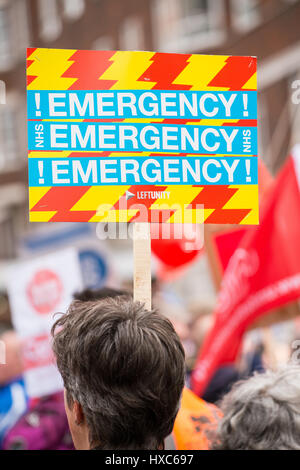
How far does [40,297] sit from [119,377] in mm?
2415

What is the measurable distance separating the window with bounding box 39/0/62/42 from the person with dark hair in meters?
20.7

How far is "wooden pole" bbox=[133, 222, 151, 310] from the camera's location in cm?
197

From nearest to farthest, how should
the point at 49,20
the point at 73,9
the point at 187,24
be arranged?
the point at 187,24, the point at 73,9, the point at 49,20

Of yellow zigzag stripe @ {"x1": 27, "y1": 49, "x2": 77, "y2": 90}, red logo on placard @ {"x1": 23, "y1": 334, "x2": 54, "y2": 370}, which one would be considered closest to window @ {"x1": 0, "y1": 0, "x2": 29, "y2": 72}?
red logo on placard @ {"x1": 23, "y1": 334, "x2": 54, "y2": 370}

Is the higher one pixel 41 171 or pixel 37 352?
pixel 41 171

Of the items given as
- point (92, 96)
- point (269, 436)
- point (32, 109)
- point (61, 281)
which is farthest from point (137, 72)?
point (61, 281)

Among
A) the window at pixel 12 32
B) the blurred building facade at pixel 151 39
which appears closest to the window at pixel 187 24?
the blurred building facade at pixel 151 39

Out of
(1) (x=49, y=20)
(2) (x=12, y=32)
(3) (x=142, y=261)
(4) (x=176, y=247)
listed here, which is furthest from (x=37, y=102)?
(2) (x=12, y=32)

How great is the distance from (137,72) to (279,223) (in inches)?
68.5

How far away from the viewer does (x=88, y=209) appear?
205cm

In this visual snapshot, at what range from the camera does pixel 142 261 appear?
6.59 ft

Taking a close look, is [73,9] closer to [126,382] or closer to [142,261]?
[142,261]

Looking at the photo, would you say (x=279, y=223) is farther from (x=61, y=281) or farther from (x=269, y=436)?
(x=269, y=436)

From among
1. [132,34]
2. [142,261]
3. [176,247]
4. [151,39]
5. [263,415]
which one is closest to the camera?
[263,415]
